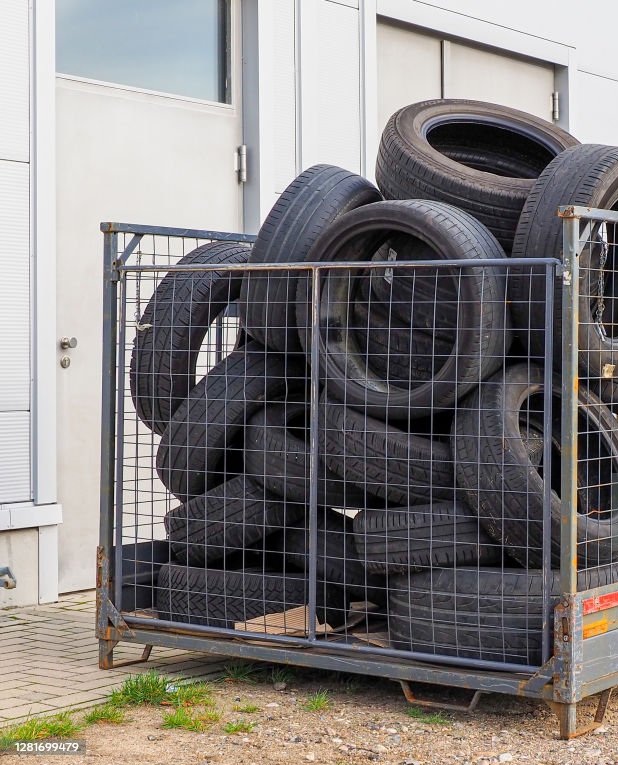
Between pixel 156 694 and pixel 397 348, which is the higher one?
pixel 397 348

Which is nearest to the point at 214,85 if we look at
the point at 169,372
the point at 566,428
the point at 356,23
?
the point at 356,23

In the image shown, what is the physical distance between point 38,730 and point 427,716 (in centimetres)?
164

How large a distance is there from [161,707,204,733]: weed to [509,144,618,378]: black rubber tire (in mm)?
2172

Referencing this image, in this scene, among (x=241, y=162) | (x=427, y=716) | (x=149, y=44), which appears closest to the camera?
(x=427, y=716)

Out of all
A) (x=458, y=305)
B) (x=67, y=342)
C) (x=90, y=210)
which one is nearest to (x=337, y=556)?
(x=458, y=305)

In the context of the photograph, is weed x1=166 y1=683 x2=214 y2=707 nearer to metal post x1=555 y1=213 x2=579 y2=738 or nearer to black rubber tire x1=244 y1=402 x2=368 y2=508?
black rubber tire x1=244 y1=402 x2=368 y2=508

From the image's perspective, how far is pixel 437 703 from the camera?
17.3 feet

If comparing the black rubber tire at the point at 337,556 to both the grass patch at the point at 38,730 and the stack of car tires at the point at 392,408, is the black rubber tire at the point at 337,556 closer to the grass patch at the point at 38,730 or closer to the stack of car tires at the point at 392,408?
the stack of car tires at the point at 392,408

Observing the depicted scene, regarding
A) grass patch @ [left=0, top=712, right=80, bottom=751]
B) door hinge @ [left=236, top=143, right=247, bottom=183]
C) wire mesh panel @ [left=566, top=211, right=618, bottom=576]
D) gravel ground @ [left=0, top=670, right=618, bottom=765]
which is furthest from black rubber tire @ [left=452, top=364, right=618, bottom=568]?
door hinge @ [left=236, top=143, right=247, bottom=183]

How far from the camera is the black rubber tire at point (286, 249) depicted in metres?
5.82

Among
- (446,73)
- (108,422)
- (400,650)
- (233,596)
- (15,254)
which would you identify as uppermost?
(446,73)

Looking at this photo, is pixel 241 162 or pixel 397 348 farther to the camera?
pixel 241 162

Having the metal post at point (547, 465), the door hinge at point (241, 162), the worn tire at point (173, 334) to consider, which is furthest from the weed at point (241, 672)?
the door hinge at point (241, 162)

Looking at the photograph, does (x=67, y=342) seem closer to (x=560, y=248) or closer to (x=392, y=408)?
(x=392, y=408)
